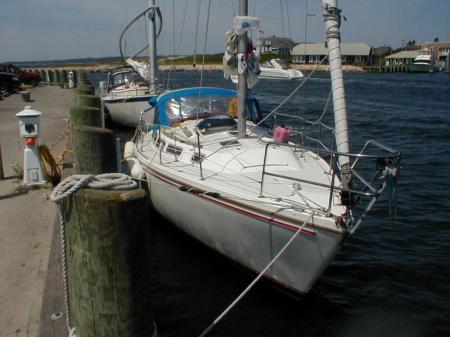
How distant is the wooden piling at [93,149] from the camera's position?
6144 millimetres

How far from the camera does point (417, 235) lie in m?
8.83

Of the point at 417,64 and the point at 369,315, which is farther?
the point at 417,64

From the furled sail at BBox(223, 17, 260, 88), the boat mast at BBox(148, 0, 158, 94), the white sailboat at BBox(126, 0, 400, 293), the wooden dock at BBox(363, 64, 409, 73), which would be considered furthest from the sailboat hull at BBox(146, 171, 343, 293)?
the wooden dock at BBox(363, 64, 409, 73)

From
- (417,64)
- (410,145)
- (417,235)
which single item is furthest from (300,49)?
(417,235)

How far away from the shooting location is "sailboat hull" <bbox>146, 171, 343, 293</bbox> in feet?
17.5

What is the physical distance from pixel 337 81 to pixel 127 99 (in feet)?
47.3

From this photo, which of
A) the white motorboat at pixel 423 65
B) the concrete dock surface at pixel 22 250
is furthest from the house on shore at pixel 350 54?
the concrete dock surface at pixel 22 250

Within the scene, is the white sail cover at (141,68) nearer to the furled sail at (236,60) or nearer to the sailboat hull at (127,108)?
the sailboat hull at (127,108)

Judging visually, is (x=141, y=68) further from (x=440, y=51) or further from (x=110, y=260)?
(x=440, y=51)

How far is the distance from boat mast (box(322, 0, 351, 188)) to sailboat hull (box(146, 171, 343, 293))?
89 centimetres

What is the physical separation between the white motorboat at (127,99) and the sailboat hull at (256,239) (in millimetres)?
10604

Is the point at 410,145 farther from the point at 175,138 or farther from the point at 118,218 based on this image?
the point at 118,218

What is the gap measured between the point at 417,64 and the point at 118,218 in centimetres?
9951

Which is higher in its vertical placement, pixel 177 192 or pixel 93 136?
pixel 93 136
